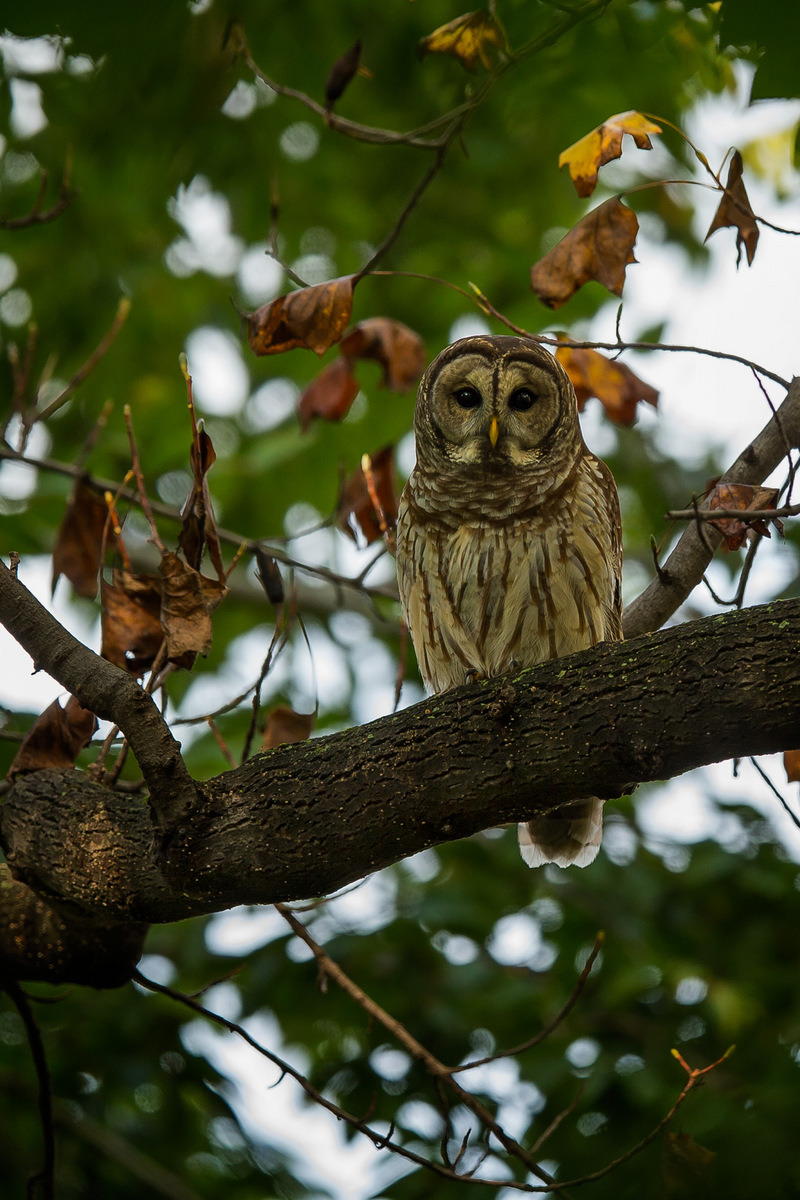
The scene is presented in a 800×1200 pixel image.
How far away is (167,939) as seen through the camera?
515 centimetres

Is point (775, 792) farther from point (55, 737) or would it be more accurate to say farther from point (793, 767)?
point (55, 737)

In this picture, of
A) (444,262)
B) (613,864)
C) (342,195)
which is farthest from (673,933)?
(342,195)

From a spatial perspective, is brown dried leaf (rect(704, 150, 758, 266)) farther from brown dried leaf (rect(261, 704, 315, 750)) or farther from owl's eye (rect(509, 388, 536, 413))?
brown dried leaf (rect(261, 704, 315, 750))

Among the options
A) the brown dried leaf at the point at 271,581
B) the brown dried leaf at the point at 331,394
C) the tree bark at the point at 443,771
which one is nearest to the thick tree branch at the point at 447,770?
the tree bark at the point at 443,771

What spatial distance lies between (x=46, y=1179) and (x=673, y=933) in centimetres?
266

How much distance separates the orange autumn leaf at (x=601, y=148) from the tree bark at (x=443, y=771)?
1113 mm

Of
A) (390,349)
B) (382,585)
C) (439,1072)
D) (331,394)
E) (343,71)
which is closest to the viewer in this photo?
(439,1072)

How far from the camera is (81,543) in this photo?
3662 millimetres

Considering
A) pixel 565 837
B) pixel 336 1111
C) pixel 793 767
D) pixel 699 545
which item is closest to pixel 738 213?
pixel 699 545

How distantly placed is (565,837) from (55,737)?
171cm

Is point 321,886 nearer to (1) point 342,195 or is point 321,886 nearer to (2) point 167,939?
(2) point 167,939

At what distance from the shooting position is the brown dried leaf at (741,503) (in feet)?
8.60

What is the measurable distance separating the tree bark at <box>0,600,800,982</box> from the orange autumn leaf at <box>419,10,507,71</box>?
5.34ft

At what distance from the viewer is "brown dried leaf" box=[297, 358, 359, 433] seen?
3.73 metres
